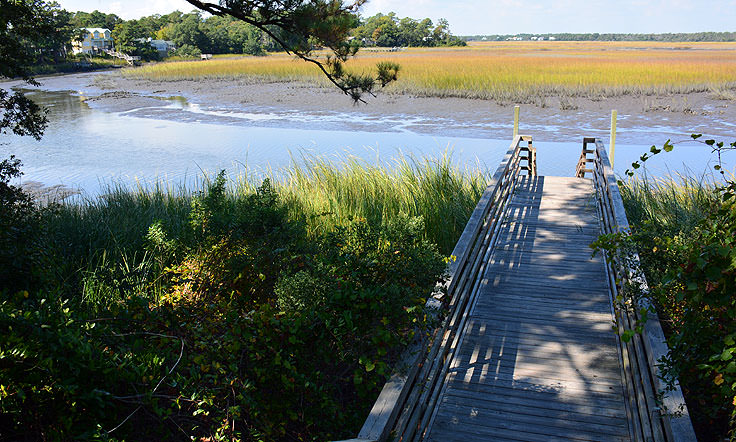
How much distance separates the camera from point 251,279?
16.1 feet

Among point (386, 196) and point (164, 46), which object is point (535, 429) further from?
point (164, 46)

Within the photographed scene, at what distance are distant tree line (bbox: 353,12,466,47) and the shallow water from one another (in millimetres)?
49063

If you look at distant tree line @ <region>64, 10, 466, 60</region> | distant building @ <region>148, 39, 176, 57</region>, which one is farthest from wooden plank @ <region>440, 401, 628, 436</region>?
distant building @ <region>148, 39, 176, 57</region>

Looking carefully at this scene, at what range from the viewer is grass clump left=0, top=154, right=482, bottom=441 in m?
2.60

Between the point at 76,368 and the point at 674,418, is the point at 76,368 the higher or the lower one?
the higher one

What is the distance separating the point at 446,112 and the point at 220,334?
18.8 meters

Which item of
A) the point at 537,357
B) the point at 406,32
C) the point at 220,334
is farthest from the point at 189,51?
the point at 537,357

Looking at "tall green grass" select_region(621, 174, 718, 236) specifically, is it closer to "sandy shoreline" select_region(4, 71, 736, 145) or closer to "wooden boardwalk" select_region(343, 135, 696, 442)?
"wooden boardwalk" select_region(343, 135, 696, 442)

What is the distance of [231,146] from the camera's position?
1731cm

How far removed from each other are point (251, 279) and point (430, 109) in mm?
18515

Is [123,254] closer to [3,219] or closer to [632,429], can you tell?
[3,219]

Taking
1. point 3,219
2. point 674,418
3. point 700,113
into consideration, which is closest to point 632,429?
point 674,418

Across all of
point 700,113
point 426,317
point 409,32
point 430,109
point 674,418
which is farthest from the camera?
point 409,32

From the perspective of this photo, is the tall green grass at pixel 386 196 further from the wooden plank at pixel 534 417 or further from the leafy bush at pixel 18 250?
the wooden plank at pixel 534 417
